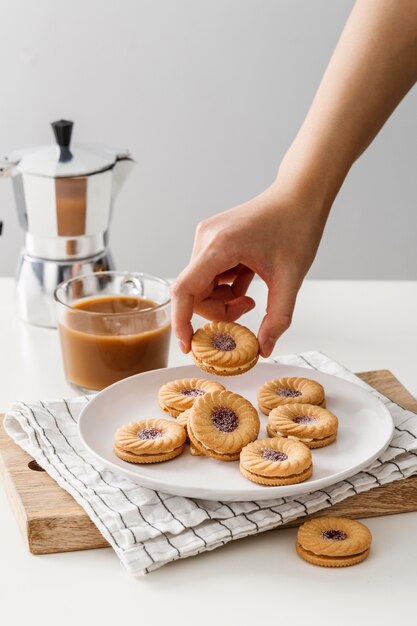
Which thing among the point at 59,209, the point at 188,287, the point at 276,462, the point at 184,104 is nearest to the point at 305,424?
the point at 276,462

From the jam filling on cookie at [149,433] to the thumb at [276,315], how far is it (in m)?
0.19

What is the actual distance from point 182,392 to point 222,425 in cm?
14

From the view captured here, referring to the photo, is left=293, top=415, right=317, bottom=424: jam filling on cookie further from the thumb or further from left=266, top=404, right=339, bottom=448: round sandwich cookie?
the thumb

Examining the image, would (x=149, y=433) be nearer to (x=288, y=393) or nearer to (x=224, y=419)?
(x=224, y=419)

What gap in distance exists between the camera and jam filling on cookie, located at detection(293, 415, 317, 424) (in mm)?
1167

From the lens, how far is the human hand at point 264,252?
1214mm

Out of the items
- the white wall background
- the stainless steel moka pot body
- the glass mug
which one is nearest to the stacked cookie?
the glass mug

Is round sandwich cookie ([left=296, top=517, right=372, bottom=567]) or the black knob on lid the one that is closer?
round sandwich cookie ([left=296, top=517, right=372, bottom=567])

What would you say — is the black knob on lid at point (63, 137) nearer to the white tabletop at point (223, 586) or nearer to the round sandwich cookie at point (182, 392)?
the round sandwich cookie at point (182, 392)

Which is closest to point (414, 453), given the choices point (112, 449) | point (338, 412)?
point (338, 412)

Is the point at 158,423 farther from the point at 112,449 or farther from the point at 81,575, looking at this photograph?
the point at 81,575

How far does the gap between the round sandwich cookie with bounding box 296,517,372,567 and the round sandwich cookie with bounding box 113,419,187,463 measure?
0.18 meters

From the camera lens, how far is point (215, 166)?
3254 mm

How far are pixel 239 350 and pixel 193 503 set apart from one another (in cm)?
22
